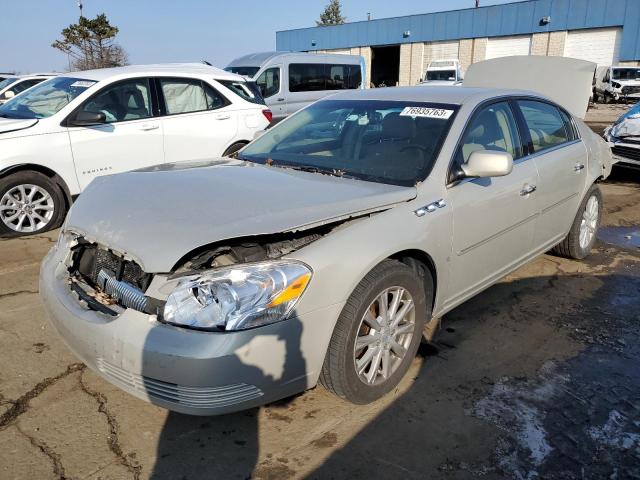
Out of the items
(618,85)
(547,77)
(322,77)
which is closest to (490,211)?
(547,77)

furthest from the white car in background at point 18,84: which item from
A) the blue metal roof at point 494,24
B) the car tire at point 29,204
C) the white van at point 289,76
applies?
the blue metal roof at point 494,24

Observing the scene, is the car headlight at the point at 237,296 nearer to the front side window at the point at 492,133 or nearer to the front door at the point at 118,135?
the front side window at the point at 492,133

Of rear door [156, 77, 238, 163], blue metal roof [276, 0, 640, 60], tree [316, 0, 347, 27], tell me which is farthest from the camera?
tree [316, 0, 347, 27]

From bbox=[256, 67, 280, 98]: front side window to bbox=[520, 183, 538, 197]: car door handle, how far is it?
938 centimetres

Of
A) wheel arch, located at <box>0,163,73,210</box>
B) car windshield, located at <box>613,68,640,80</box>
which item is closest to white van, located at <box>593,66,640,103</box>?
car windshield, located at <box>613,68,640,80</box>

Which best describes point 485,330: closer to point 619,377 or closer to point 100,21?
point 619,377

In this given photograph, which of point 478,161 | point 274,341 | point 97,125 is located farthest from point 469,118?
point 97,125

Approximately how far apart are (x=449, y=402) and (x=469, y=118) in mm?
1735

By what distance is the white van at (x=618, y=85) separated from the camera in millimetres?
29234

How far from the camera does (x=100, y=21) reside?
32.2 meters

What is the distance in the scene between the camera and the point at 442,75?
28188 mm

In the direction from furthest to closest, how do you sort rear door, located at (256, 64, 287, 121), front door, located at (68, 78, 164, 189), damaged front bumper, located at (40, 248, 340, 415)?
rear door, located at (256, 64, 287, 121)
front door, located at (68, 78, 164, 189)
damaged front bumper, located at (40, 248, 340, 415)

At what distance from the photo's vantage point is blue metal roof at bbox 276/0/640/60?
103 ft

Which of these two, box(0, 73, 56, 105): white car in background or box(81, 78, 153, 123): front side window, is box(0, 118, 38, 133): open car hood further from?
box(0, 73, 56, 105): white car in background
